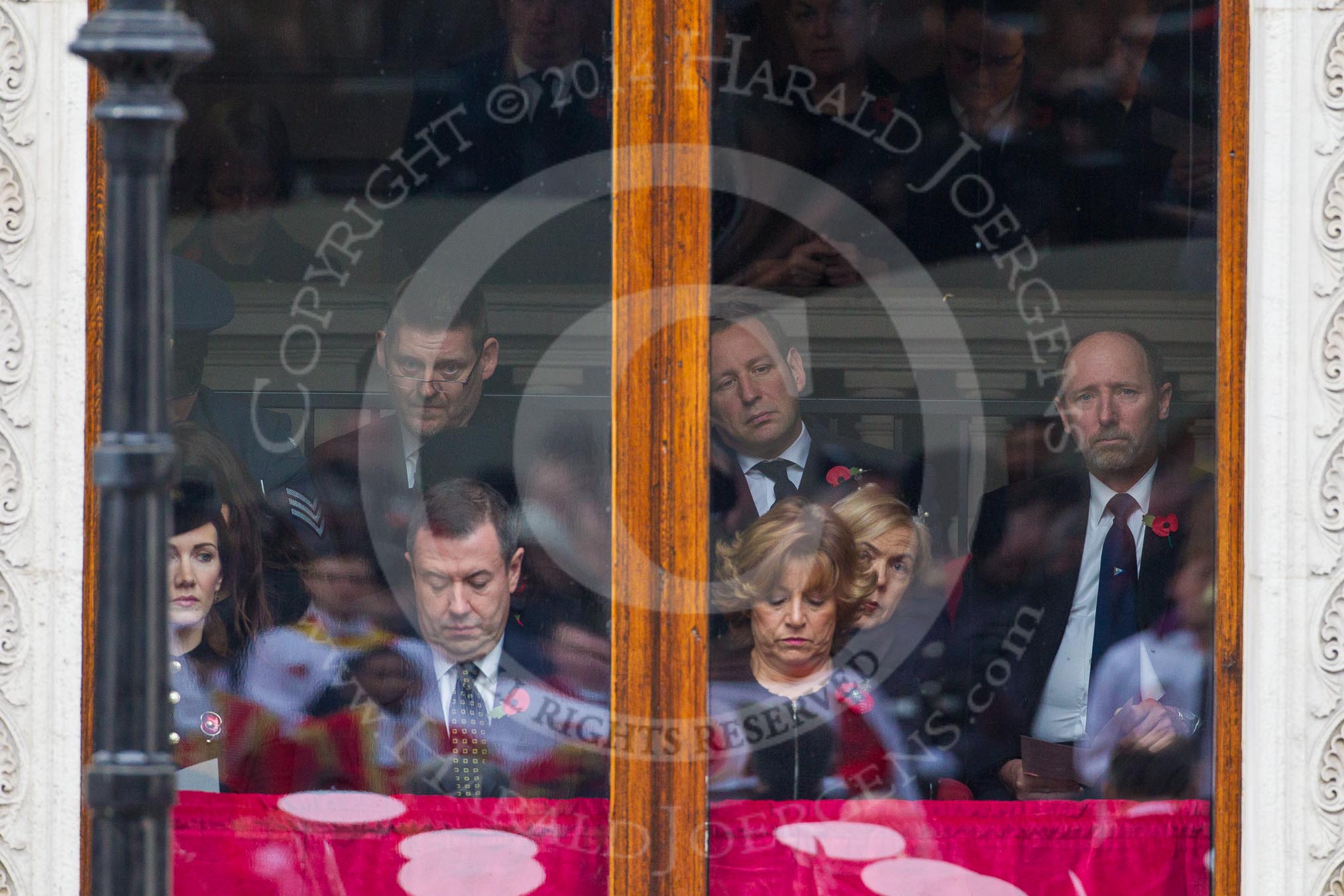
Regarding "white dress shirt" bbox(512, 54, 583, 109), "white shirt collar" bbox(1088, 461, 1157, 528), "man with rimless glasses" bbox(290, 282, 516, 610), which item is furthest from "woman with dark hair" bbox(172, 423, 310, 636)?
"white shirt collar" bbox(1088, 461, 1157, 528)

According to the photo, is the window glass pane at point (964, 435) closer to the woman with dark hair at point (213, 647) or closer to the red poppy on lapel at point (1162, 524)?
the red poppy on lapel at point (1162, 524)

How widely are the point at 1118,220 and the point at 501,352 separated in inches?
61.4

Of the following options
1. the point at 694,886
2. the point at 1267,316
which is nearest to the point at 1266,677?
the point at 1267,316

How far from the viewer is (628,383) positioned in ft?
12.6

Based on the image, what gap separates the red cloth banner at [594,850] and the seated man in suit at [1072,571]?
0.56ft

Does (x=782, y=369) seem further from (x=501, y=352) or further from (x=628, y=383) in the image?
(x=501, y=352)

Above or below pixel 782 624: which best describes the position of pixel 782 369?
above

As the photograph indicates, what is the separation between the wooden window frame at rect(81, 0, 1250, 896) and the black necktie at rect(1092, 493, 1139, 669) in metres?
0.23

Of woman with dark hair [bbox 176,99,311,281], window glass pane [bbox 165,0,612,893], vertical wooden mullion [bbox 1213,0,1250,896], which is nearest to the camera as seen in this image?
Result: vertical wooden mullion [bbox 1213,0,1250,896]

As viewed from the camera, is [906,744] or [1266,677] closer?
[1266,677]

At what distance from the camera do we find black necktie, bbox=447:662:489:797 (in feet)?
12.6

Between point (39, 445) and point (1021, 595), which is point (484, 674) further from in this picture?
point (1021, 595)

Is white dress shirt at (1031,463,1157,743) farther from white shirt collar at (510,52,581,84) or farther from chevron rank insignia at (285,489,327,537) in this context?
chevron rank insignia at (285,489,327,537)

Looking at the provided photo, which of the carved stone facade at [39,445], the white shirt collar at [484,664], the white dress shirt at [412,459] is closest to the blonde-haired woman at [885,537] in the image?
the white shirt collar at [484,664]
